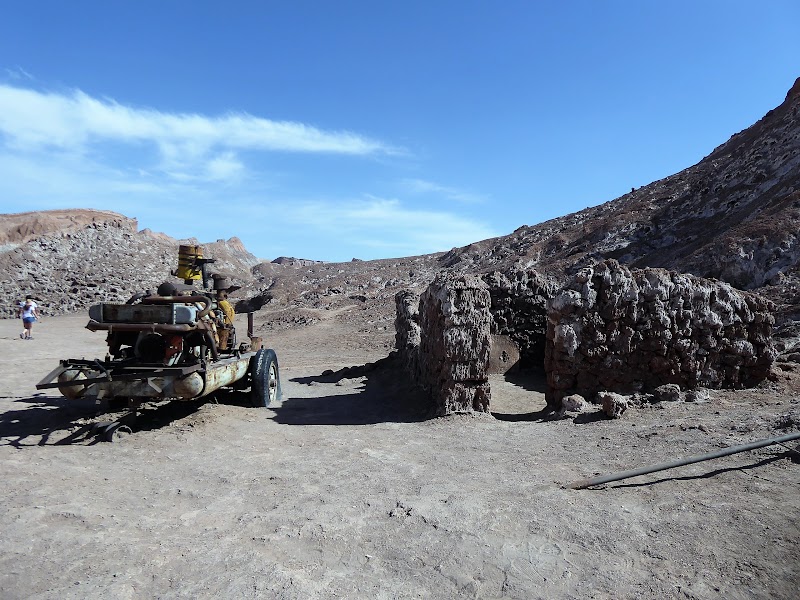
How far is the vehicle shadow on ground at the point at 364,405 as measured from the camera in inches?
331

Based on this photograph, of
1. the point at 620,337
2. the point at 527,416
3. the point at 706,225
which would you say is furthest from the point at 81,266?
the point at 620,337

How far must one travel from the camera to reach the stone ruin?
815 centimetres

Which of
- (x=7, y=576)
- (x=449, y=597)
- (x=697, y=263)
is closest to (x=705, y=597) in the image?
(x=449, y=597)

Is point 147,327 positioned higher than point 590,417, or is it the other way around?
Answer: point 147,327

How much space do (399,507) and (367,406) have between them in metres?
4.74

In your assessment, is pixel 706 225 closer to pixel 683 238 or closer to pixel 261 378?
pixel 683 238

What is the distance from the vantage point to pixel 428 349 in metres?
9.34

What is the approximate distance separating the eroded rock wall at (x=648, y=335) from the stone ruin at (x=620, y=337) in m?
0.01

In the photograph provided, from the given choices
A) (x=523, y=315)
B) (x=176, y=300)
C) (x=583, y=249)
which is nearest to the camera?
(x=176, y=300)

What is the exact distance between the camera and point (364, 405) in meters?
9.55

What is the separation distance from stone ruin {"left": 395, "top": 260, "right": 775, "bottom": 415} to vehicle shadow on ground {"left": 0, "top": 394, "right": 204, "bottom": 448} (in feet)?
12.9

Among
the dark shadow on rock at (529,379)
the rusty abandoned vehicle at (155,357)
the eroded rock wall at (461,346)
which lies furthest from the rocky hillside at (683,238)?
the rusty abandoned vehicle at (155,357)

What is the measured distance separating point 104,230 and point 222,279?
35694mm

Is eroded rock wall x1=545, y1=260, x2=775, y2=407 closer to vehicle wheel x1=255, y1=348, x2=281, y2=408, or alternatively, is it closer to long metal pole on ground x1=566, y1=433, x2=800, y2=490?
long metal pole on ground x1=566, y1=433, x2=800, y2=490
